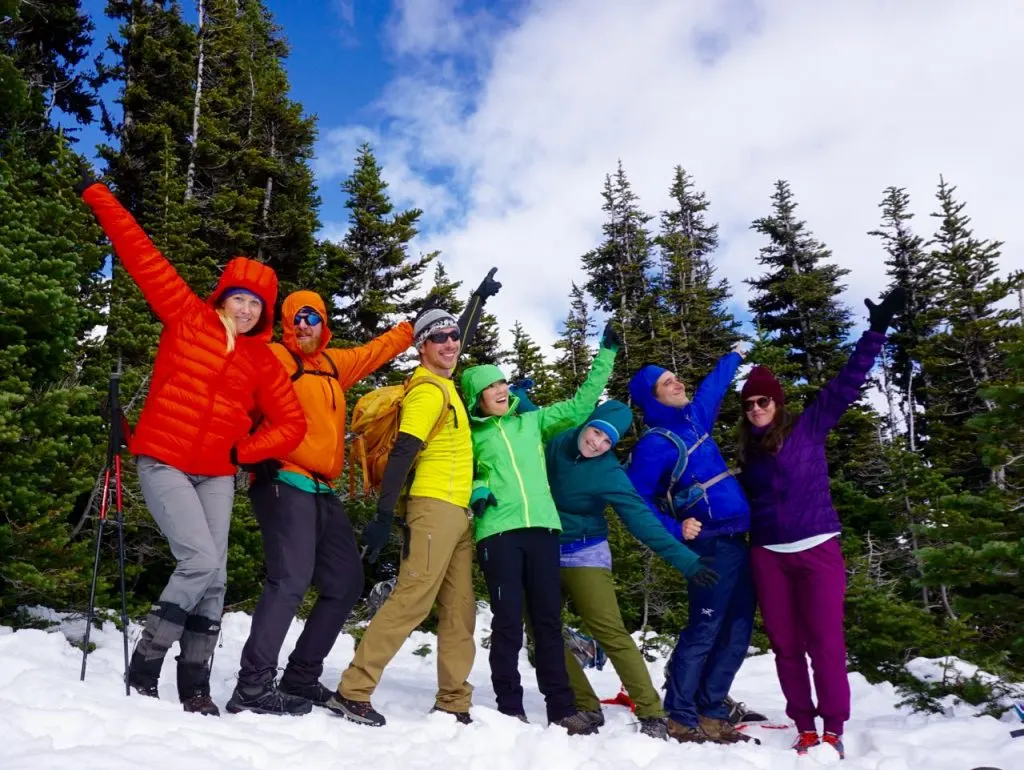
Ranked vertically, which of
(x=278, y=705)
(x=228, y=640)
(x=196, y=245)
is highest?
(x=196, y=245)

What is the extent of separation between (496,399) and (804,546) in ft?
7.91

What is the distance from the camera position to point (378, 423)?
500 cm

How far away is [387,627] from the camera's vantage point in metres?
4.49

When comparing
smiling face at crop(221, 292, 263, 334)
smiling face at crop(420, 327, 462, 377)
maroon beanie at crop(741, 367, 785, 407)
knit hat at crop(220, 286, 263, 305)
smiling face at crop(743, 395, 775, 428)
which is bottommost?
smiling face at crop(743, 395, 775, 428)

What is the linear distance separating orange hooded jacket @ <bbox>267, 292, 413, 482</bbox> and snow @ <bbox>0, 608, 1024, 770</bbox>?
156cm

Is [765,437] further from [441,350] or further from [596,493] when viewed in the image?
[441,350]

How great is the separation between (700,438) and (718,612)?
1.29m

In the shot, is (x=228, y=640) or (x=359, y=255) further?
(x=359, y=255)

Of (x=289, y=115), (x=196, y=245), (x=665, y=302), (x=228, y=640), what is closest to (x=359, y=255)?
(x=196, y=245)

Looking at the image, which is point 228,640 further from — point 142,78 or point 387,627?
point 142,78

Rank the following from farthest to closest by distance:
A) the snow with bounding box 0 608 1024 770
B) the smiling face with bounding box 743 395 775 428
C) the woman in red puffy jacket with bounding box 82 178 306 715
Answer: the smiling face with bounding box 743 395 775 428 < the woman in red puffy jacket with bounding box 82 178 306 715 < the snow with bounding box 0 608 1024 770

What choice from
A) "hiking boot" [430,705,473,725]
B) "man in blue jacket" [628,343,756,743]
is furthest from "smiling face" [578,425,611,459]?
"hiking boot" [430,705,473,725]

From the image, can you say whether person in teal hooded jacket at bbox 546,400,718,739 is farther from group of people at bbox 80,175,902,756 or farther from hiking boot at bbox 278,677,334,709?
hiking boot at bbox 278,677,334,709

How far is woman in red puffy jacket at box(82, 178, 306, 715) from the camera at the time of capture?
4.08 meters
